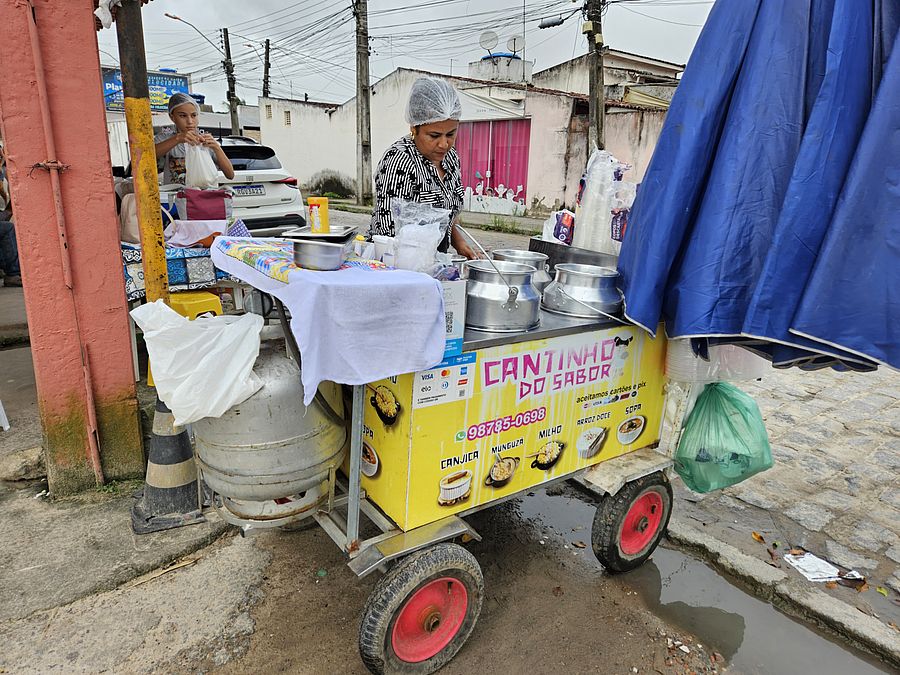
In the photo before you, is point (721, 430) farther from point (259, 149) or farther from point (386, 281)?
point (259, 149)

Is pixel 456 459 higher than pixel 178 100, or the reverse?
pixel 178 100

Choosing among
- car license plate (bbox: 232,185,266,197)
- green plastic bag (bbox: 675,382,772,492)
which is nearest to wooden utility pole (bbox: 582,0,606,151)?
car license plate (bbox: 232,185,266,197)

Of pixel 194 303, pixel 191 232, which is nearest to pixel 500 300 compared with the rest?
pixel 194 303

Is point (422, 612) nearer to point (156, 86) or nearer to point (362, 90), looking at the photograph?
point (362, 90)

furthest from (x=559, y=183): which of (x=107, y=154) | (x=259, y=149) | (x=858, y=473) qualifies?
(x=107, y=154)

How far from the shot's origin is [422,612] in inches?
82.7

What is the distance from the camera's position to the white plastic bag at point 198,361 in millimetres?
1791

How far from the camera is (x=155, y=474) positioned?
8.85 feet

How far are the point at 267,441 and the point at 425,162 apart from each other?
6.24 feet

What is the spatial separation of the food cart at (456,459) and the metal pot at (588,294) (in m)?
0.05

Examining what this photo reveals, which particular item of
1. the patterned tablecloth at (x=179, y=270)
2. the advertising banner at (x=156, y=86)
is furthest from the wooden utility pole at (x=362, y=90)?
the patterned tablecloth at (x=179, y=270)

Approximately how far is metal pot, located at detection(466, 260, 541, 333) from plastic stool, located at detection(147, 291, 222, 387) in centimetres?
232

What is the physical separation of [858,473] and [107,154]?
4.87 meters

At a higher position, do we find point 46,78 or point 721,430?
point 46,78
